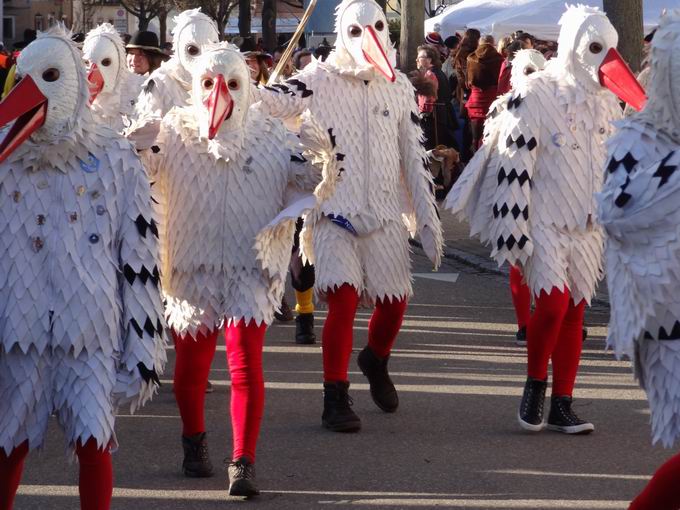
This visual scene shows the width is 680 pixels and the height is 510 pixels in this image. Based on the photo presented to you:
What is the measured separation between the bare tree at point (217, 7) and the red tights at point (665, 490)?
140 feet

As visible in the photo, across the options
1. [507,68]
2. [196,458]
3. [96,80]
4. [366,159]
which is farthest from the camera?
[507,68]

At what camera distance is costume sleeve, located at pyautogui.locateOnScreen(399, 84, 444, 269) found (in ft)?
23.3

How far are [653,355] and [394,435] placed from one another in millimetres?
2672

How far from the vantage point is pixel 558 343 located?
6.88 m

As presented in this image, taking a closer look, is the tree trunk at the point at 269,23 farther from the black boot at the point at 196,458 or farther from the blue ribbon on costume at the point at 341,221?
the black boot at the point at 196,458

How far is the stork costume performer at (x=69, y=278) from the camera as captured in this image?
4.48 m

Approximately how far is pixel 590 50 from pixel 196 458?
257 centimetres

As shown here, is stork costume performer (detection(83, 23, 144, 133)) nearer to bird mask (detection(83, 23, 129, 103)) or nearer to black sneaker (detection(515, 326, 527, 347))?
bird mask (detection(83, 23, 129, 103))

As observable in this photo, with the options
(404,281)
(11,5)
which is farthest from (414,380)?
(11,5)

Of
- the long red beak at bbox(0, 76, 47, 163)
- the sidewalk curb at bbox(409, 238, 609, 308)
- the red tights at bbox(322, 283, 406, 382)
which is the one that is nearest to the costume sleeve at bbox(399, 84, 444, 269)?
the red tights at bbox(322, 283, 406, 382)

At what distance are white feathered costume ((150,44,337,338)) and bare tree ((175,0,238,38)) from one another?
134ft

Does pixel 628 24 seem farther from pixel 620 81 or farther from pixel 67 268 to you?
pixel 67 268

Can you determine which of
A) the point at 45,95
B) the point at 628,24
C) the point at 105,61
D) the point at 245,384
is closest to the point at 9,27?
the point at 628,24

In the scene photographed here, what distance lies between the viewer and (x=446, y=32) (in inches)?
906
